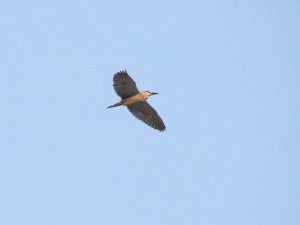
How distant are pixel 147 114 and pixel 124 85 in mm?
1927

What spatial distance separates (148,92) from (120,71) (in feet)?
5.35

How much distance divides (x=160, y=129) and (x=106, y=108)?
276cm

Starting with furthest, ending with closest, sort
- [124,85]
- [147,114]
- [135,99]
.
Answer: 1. [147,114]
2. [135,99]
3. [124,85]

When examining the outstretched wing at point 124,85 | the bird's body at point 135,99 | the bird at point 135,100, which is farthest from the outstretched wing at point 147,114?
the outstretched wing at point 124,85

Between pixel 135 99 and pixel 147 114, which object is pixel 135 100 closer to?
pixel 135 99

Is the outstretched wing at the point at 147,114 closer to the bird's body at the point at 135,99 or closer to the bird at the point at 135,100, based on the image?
the bird at the point at 135,100

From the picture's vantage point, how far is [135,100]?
5238cm

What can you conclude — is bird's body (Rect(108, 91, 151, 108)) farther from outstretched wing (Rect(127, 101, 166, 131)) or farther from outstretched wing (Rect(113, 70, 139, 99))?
outstretched wing (Rect(127, 101, 166, 131))

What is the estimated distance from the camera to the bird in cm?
5181

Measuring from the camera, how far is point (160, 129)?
53.5 m

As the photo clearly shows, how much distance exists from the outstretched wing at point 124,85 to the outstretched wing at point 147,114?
2.63 feet

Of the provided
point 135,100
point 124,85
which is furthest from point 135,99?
point 124,85

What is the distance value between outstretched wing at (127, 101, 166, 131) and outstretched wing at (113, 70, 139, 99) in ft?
2.63

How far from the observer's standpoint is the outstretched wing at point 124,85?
51750mm
